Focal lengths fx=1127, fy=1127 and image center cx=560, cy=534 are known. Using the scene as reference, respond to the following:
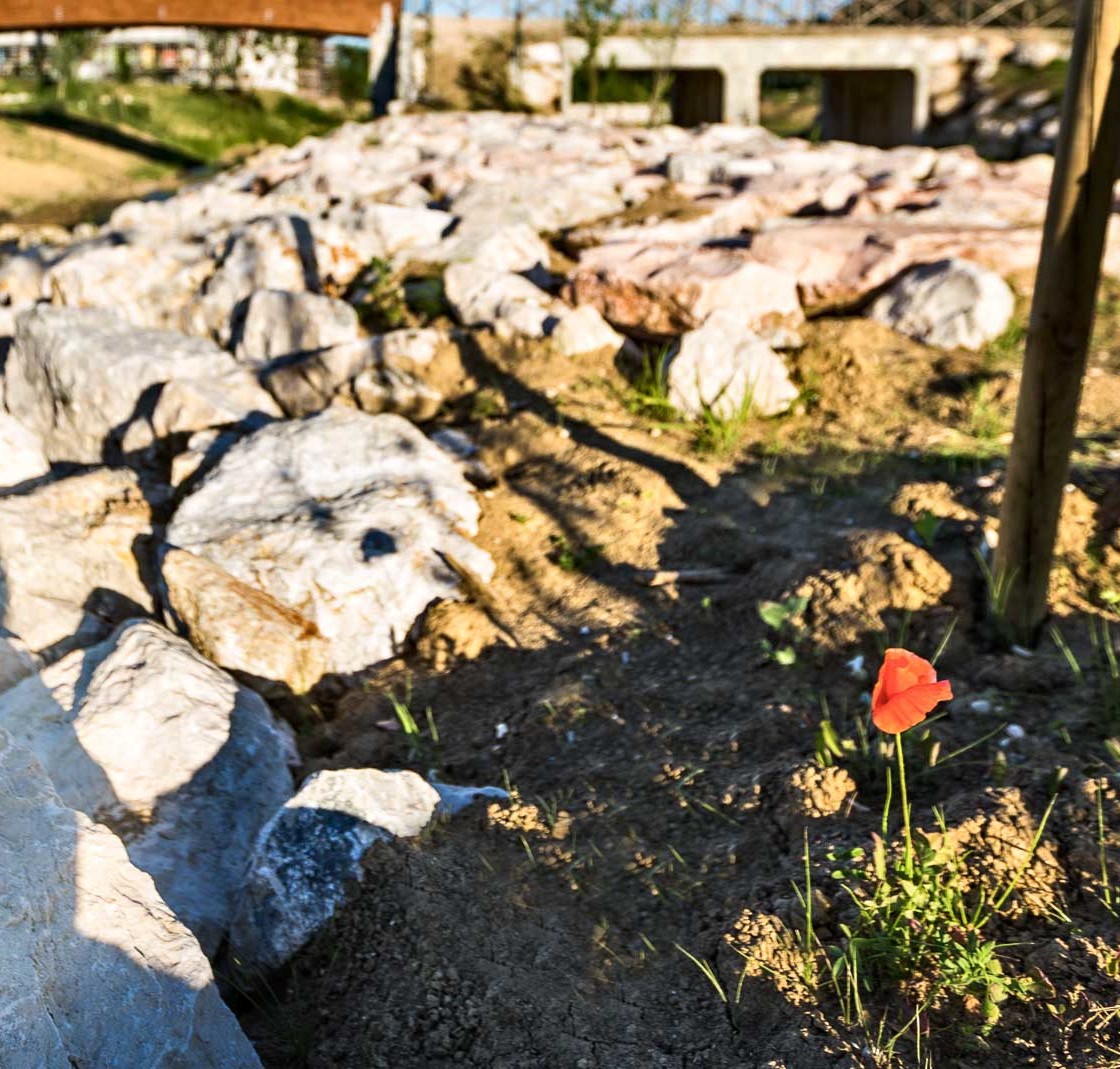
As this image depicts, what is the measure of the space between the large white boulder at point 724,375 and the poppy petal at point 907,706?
316 centimetres

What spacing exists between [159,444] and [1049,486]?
3.48 m

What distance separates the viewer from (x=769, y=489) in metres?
4.44

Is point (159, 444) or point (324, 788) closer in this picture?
point (324, 788)

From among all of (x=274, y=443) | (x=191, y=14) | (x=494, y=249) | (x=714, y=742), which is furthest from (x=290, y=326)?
(x=191, y=14)

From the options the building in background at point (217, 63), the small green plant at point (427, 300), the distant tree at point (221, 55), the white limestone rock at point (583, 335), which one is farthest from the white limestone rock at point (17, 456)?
the distant tree at point (221, 55)

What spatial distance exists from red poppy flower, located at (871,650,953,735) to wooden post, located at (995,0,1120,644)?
1.67 meters

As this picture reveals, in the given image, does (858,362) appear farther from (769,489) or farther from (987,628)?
(987,628)

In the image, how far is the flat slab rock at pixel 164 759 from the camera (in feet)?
9.25

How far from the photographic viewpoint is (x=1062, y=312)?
3.16 m

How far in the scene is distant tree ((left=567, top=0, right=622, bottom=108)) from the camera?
47.0 feet

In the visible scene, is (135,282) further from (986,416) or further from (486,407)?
(986,416)

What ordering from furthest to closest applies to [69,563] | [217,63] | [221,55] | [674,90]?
[217,63]
[221,55]
[674,90]
[69,563]

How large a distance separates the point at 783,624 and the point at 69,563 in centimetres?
247

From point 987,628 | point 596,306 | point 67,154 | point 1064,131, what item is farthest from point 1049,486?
point 67,154
